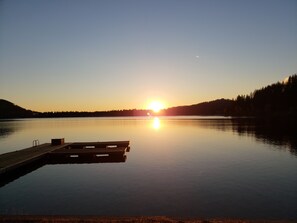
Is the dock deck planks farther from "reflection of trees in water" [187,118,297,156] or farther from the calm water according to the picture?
"reflection of trees in water" [187,118,297,156]

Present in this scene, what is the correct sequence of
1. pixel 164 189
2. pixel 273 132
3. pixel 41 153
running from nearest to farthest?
pixel 164 189, pixel 41 153, pixel 273 132

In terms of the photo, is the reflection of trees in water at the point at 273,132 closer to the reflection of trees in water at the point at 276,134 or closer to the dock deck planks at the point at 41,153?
the reflection of trees in water at the point at 276,134

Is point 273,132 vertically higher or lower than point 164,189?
higher

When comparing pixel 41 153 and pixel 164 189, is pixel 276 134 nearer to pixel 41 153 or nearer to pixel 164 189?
pixel 164 189

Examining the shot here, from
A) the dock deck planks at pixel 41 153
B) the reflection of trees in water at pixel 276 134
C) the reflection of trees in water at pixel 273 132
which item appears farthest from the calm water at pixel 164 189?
the reflection of trees in water at pixel 273 132

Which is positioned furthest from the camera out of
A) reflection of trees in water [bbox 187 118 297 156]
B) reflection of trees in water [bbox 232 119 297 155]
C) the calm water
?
reflection of trees in water [bbox 187 118 297 156]

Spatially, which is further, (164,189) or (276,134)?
(276,134)

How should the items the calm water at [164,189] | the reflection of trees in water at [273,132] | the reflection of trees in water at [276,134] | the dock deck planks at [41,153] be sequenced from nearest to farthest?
the calm water at [164,189], the dock deck planks at [41,153], the reflection of trees in water at [276,134], the reflection of trees in water at [273,132]

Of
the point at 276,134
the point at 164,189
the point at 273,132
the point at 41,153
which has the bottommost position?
the point at 164,189

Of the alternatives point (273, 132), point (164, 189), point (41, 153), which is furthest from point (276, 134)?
point (41, 153)

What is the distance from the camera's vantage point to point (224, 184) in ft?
70.4

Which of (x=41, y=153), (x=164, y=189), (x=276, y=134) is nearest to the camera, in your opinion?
(x=164, y=189)

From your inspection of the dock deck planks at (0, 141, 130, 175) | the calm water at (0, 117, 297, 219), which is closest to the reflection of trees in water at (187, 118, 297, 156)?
the calm water at (0, 117, 297, 219)

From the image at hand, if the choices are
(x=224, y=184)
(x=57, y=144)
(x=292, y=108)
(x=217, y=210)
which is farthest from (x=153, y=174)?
(x=292, y=108)
